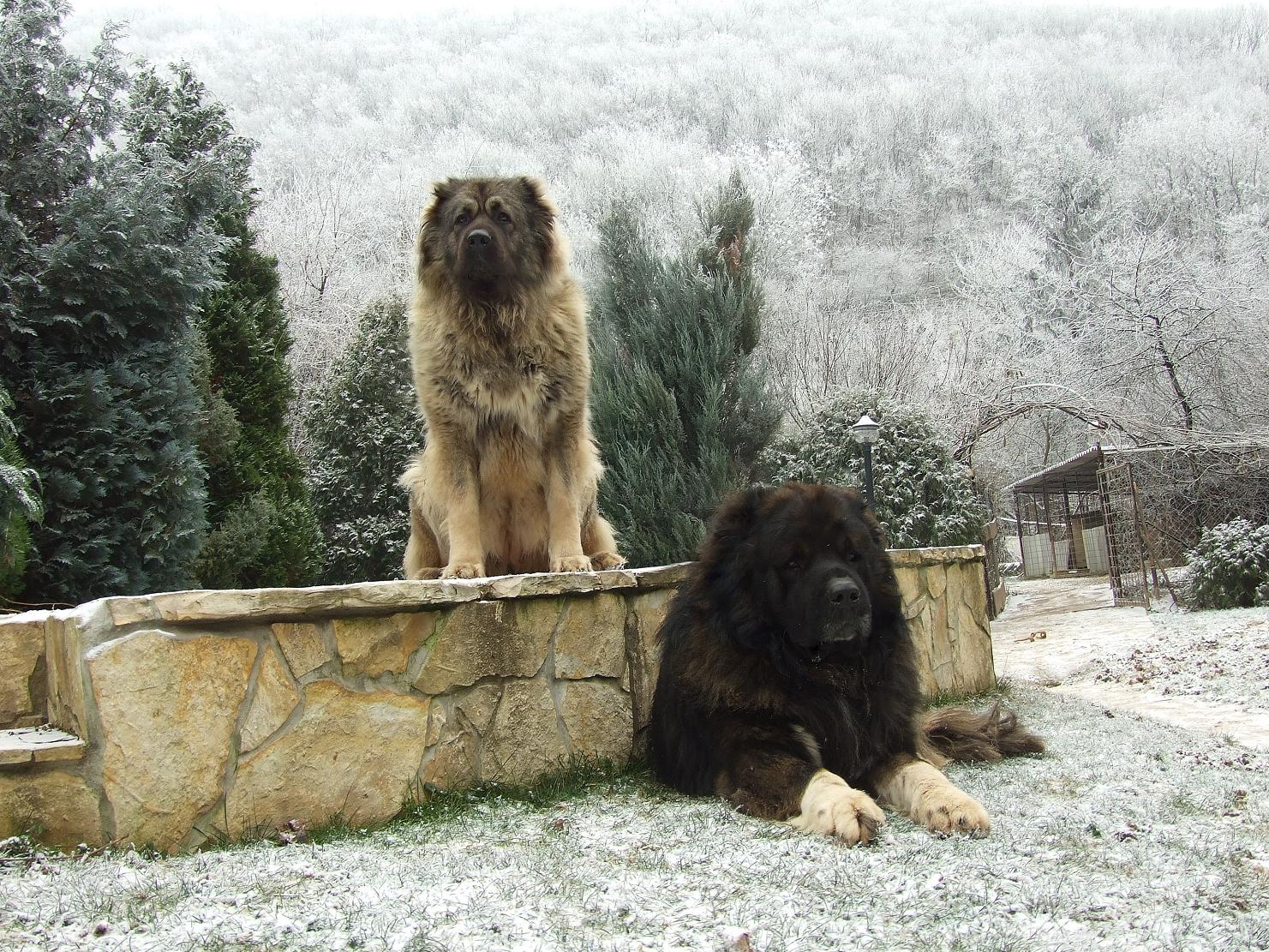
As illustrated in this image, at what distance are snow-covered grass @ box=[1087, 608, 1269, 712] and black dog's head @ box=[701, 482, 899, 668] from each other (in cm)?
448

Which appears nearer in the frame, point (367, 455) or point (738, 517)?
point (738, 517)

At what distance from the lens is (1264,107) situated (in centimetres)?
3216

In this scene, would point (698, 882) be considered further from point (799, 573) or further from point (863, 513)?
point (863, 513)

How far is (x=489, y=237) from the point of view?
4.27 meters

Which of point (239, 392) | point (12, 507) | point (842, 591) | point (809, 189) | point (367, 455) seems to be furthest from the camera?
point (809, 189)

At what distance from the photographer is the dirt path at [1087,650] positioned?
620 centimetres

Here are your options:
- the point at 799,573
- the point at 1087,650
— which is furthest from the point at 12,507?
the point at 1087,650

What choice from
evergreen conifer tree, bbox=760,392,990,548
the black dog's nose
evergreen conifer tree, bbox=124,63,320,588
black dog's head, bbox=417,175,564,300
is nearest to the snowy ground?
the black dog's nose

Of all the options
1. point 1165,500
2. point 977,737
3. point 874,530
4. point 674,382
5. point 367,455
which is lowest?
point 977,737

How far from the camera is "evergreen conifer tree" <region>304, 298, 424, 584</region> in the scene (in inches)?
424

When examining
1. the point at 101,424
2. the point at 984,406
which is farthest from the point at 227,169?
the point at 984,406

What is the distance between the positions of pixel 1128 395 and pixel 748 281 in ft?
34.4

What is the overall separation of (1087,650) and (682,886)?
9.09 meters

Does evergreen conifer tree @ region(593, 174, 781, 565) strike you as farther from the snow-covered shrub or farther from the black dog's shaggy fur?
the black dog's shaggy fur
